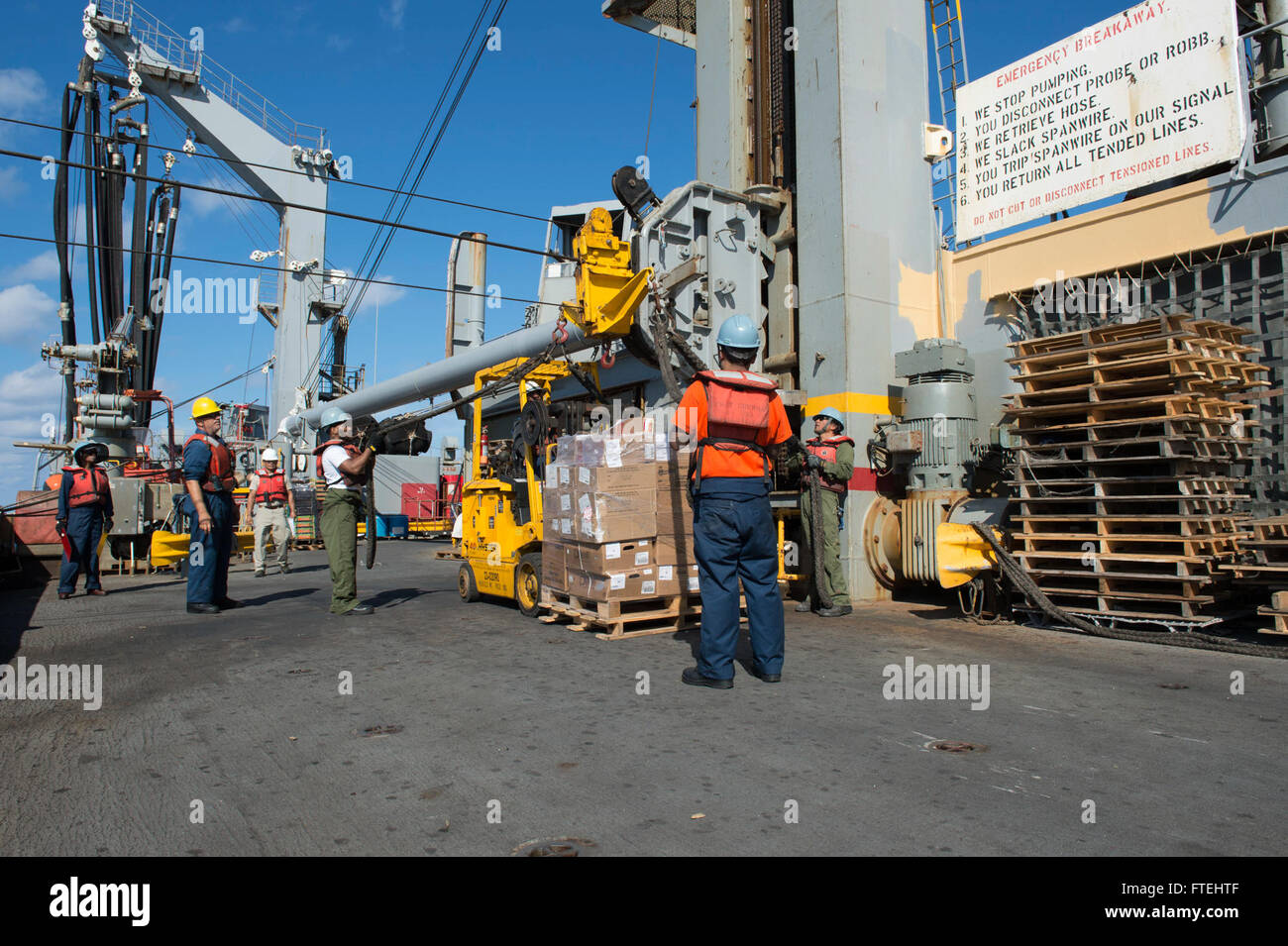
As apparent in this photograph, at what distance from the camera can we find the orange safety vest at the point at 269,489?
1230 centimetres

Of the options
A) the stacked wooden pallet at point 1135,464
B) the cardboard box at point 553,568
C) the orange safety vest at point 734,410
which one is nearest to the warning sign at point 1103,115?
the stacked wooden pallet at point 1135,464

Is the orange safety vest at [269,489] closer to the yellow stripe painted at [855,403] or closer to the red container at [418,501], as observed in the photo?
the yellow stripe painted at [855,403]

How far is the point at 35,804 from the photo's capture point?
9.49ft

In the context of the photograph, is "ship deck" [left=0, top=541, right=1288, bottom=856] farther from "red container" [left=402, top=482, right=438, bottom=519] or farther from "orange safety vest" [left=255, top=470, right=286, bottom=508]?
"red container" [left=402, top=482, right=438, bottom=519]

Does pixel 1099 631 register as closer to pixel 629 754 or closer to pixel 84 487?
pixel 629 754


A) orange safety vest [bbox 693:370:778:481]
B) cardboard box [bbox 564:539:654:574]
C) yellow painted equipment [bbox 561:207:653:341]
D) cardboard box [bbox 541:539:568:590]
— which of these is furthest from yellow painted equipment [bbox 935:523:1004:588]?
yellow painted equipment [bbox 561:207:653:341]

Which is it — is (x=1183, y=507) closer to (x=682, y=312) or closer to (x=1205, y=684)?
(x=1205, y=684)

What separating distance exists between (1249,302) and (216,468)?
9.84m

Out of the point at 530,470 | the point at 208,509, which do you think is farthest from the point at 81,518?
the point at 530,470

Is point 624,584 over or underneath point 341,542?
underneath

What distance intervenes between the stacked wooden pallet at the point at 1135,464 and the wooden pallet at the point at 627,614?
302cm

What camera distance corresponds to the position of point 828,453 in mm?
8000
